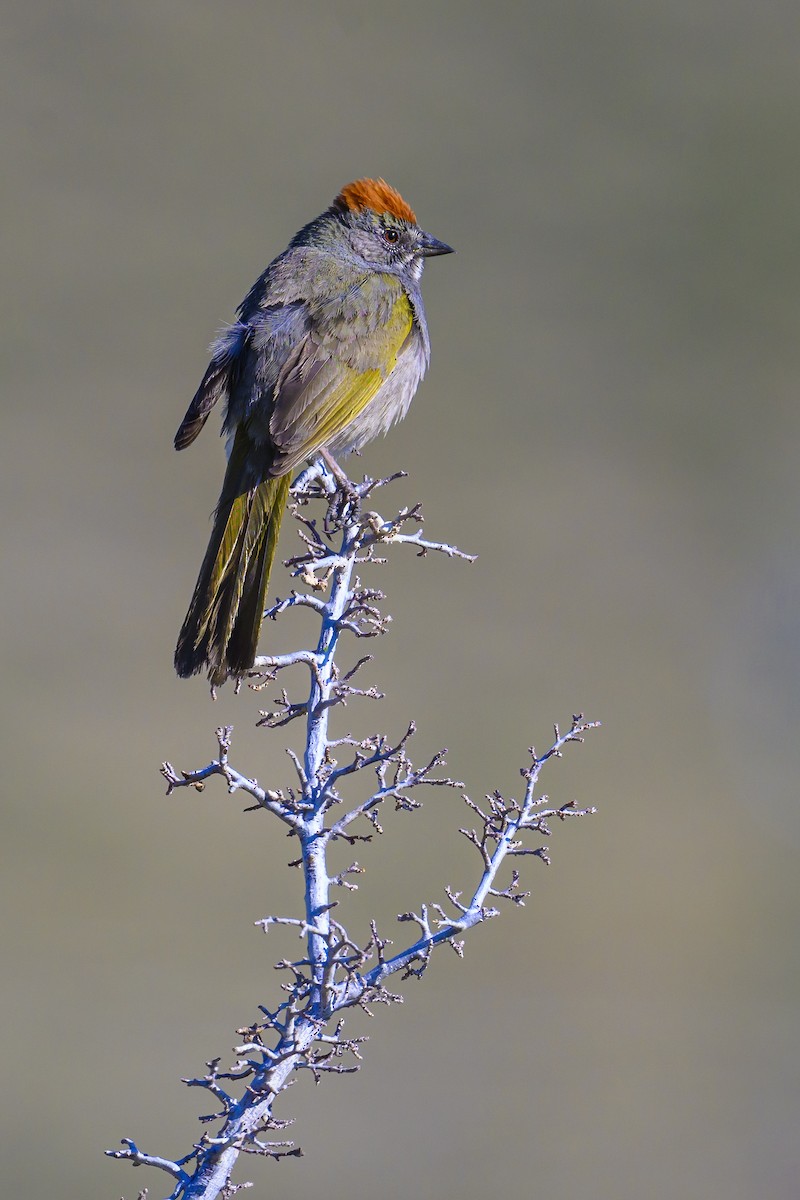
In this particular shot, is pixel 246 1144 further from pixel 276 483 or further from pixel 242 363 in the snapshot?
pixel 242 363

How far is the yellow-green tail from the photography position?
2830 millimetres

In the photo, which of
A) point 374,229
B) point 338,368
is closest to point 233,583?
point 338,368

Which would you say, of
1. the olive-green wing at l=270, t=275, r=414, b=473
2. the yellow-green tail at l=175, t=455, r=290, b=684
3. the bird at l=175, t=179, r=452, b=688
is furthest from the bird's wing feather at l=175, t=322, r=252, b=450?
the yellow-green tail at l=175, t=455, r=290, b=684

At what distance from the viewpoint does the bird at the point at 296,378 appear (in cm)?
300

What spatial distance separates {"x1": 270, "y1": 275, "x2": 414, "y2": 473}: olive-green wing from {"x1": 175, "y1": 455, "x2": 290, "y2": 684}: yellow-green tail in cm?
14

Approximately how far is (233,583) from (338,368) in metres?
1.13

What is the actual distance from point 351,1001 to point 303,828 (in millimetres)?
380

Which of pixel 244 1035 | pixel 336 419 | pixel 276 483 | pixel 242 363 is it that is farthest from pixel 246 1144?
pixel 242 363

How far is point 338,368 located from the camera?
13.0 ft

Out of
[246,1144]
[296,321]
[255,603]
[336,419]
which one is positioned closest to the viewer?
[246,1144]

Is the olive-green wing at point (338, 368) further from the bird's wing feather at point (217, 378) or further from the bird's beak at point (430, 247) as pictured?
the bird's beak at point (430, 247)

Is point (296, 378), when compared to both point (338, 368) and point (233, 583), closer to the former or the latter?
point (338, 368)

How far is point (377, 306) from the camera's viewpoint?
4.30m

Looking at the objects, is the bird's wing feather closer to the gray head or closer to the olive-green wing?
the olive-green wing
